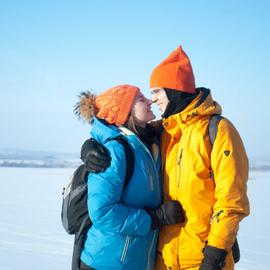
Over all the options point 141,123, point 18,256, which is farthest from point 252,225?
point 141,123

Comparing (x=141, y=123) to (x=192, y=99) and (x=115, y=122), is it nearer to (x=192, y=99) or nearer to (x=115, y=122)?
(x=115, y=122)

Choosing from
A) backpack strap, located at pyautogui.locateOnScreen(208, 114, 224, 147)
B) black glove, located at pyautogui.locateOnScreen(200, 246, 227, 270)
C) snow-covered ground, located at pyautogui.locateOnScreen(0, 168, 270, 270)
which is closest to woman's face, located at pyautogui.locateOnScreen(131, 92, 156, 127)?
backpack strap, located at pyautogui.locateOnScreen(208, 114, 224, 147)

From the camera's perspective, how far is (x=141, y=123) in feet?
8.89

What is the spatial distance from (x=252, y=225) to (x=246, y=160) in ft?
23.0

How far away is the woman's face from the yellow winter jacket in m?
0.19

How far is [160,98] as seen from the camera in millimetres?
2652

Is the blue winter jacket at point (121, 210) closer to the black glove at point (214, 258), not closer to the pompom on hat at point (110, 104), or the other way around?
the pompom on hat at point (110, 104)

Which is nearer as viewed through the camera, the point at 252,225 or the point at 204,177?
the point at 204,177

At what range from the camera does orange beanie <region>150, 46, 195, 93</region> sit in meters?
2.57

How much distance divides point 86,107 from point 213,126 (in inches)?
34.0

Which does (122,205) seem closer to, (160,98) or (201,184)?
(201,184)

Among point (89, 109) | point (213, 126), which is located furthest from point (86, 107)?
point (213, 126)

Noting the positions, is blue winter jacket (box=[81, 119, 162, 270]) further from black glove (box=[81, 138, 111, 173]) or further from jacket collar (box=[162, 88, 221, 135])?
jacket collar (box=[162, 88, 221, 135])

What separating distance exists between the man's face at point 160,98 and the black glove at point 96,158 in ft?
1.59
